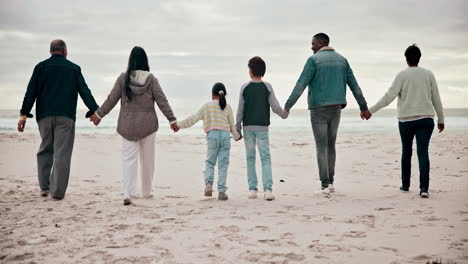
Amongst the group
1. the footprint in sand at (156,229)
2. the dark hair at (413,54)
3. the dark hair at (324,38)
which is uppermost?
the dark hair at (324,38)

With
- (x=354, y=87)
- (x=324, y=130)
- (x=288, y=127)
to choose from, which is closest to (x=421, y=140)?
(x=354, y=87)

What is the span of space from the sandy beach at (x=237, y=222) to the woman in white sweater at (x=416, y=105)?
17.9 inches

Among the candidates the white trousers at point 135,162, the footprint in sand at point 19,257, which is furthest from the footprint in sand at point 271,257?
the white trousers at point 135,162

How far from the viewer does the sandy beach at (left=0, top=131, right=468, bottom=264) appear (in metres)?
3.40

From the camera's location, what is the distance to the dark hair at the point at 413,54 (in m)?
5.87

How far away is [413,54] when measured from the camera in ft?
19.3

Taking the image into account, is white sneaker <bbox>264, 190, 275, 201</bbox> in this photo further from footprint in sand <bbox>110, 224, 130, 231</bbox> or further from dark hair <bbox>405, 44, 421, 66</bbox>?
dark hair <bbox>405, 44, 421, 66</bbox>

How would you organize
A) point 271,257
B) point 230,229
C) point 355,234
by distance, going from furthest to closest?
point 230,229 < point 355,234 < point 271,257

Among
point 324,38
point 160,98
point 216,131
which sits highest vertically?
point 324,38

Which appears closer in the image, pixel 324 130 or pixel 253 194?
pixel 253 194

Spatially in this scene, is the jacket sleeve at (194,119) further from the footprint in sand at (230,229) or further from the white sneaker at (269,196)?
the footprint in sand at (230,229)

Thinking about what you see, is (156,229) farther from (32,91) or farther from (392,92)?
(392,92)

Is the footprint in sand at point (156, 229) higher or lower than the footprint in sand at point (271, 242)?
higher

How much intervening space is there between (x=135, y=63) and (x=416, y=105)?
12.2ft
